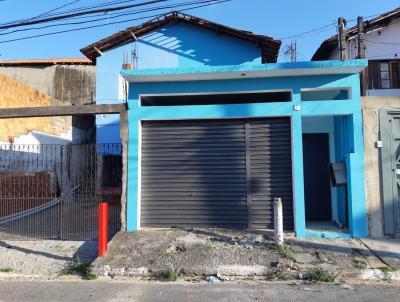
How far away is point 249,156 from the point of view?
8711 mm

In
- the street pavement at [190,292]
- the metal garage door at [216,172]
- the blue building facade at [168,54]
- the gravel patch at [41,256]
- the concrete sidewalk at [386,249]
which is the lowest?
the street pavement at [190,292]

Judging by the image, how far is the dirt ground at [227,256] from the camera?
261 inches

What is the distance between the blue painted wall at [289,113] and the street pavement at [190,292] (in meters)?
2.36

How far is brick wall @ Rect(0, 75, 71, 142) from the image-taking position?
43.8 feet

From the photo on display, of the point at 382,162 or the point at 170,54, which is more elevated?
the point at 170,54

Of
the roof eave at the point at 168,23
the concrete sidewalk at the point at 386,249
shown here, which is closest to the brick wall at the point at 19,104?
the roof eave at the point at 168,23

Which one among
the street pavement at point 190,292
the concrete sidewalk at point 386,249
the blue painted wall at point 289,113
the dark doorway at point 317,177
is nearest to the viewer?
the street pavement at point 190,292

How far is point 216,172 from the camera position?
28.8 feet

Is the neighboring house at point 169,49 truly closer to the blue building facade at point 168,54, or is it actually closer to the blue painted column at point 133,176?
the blue building facade at point 168,54

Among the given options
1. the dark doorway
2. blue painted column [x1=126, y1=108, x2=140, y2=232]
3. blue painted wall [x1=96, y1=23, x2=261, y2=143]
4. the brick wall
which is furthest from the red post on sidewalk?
blue painted wall [x1=96, y1=23, x2=261, y2=143]

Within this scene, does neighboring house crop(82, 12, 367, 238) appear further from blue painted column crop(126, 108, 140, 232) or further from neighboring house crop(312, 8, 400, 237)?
neighboring house crop(312, 8, 400, 237)

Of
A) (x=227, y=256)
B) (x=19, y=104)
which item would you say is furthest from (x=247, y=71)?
(x=19, y=104)

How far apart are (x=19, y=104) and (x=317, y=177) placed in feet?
36.3

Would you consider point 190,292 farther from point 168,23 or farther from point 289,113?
point 168,23
